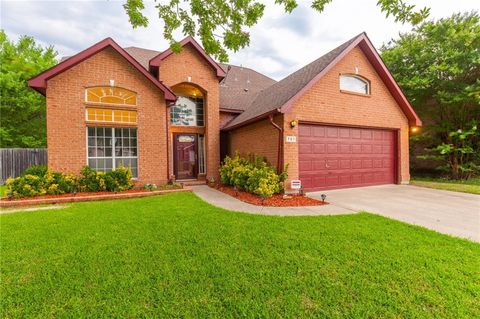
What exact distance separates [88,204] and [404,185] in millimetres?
12894

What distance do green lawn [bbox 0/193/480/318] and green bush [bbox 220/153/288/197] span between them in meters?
2.69

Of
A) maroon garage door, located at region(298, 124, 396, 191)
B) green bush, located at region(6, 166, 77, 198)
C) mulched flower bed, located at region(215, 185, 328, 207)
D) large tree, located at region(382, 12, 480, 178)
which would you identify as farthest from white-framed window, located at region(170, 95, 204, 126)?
large tree, located at region(382, 12, 480, 178)

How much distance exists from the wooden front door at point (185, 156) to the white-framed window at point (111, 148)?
2390 millimetres

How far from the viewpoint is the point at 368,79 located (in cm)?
1023

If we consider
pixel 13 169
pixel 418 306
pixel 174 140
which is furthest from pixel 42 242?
pixel 13 169

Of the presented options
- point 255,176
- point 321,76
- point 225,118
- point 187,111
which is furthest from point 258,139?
point 187,111

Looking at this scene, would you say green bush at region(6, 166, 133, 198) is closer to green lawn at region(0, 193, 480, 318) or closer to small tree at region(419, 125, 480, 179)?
green lawn at region(0, 193, 480, 318)

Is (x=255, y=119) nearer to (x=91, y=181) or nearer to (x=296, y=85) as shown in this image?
(x=296, y=85)

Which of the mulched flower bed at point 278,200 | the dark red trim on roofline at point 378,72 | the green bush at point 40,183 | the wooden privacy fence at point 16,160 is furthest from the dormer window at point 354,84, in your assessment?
the wooden privacy fence at point 16,160

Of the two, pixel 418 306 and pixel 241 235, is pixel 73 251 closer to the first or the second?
pixel 241 235

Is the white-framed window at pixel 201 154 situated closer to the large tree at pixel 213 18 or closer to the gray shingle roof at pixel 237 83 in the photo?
the gray shingle roof at pixel 237 83

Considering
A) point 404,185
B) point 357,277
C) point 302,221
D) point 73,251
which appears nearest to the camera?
point 357,277

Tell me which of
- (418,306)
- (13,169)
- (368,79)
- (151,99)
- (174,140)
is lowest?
(418,306)

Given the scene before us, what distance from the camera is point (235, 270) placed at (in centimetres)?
301
